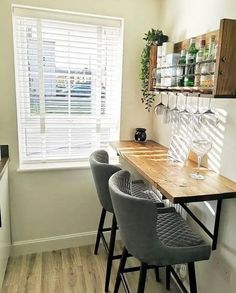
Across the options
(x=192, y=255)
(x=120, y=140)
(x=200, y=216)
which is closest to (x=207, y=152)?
(x=200, y=216)

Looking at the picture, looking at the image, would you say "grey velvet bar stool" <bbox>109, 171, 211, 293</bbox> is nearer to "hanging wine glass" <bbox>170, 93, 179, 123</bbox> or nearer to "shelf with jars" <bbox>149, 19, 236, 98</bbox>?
"shelf with jars" <bbox>149, 19, 236, 98</bbox>

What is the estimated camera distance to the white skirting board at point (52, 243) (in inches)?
93.5

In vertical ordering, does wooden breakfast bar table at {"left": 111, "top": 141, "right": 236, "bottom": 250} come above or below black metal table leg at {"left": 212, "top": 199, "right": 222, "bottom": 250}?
above

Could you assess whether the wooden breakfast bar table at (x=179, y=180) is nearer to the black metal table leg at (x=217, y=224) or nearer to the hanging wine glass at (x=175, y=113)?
the black metal table leg at (x=217, y=224)

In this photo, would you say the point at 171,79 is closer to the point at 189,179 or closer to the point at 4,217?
the point at 189,179

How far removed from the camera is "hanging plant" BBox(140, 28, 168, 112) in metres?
2.13

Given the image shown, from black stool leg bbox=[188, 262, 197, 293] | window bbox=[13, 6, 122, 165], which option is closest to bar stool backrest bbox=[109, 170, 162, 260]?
black stool leg bbox=[188, 262, 197, 293]

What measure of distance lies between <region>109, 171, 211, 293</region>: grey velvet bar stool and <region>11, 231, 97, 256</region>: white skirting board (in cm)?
120

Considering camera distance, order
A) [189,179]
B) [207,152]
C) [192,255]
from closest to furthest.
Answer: [192,255] → [189,179] → [207,152]

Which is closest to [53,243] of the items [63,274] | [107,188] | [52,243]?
[52,243]

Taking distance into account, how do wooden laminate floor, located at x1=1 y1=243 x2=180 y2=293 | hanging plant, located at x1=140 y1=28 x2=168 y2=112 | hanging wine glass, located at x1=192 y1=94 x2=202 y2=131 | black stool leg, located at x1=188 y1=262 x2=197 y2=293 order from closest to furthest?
1. black stool leg, located at x1=188 y1=262 x2=197 y2=293
2. hanging wine glass, located at x1=192 y1=94 x2=202 y2=131
3. wooden laminate floor, located at x1=1 y1=243 x2=180 y2=293
4. hanging plant, located at x1=140 y1=28 x2=168 y2=112

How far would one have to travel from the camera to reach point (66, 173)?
2396 millimetres

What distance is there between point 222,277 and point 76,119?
1.69 metres

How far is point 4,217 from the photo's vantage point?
203 centimetres
